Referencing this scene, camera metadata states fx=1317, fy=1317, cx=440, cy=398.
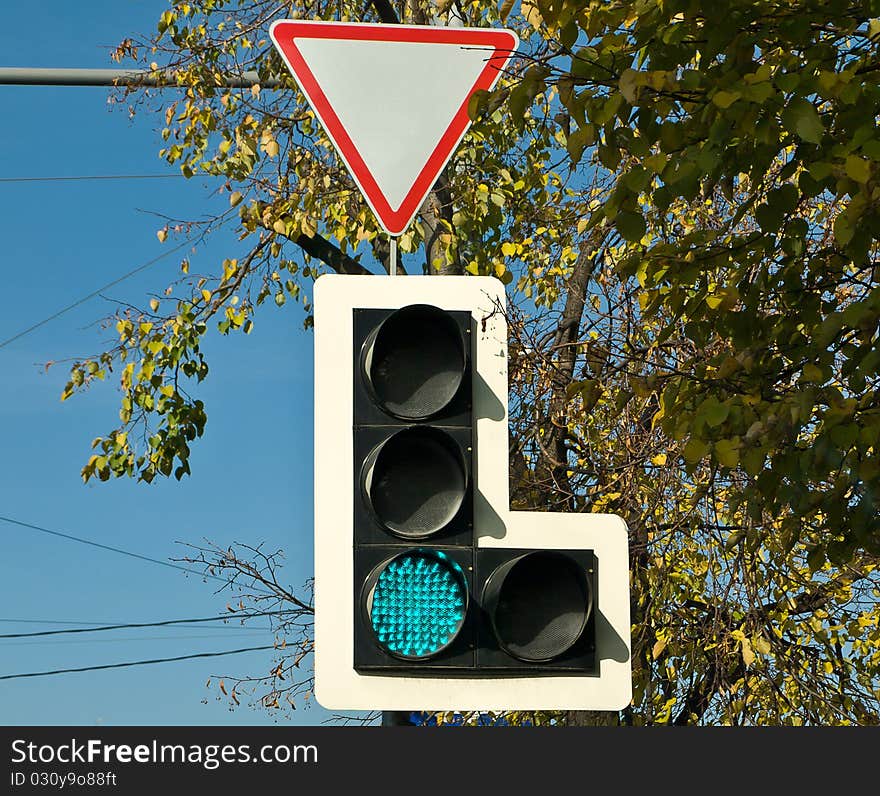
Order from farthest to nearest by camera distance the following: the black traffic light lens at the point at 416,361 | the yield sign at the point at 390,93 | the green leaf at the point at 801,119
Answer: the yield sign at the point at 390,93, the green leaf at the point at 801,119, the black traffic light lens at the point at 416,361

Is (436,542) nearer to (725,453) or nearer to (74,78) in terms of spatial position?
(725,453)

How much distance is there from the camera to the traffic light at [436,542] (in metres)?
3.42

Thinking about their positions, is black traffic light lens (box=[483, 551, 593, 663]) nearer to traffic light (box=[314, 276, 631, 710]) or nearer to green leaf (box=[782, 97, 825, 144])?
traffic light (box=[314, 276, 631, 710])

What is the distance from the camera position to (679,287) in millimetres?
5203

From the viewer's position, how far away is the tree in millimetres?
4242

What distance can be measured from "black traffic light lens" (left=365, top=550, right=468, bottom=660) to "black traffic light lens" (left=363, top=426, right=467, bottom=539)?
0.09 metres

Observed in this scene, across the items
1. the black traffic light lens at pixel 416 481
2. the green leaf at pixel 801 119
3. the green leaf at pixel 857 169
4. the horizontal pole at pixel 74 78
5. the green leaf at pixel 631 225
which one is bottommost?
the black traffic light lens at pixel 416 481

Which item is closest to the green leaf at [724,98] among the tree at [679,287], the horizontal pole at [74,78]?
the tree at [679,287]

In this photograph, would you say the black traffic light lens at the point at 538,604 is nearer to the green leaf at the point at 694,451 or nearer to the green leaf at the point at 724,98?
the green leaf at the point at 694,451

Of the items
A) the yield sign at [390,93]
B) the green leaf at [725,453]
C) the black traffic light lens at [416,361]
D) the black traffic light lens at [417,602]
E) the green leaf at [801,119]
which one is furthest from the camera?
the yield sign at [390,93]

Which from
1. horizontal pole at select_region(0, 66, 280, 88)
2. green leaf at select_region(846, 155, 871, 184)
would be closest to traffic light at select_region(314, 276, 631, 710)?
green leaf at select_region(846, 155, 871, 184)

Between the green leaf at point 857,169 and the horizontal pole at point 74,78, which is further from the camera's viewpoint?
the horizontal pole at point 74,78

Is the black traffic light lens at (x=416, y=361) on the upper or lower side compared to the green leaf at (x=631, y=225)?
lower

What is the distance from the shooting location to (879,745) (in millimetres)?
4203
